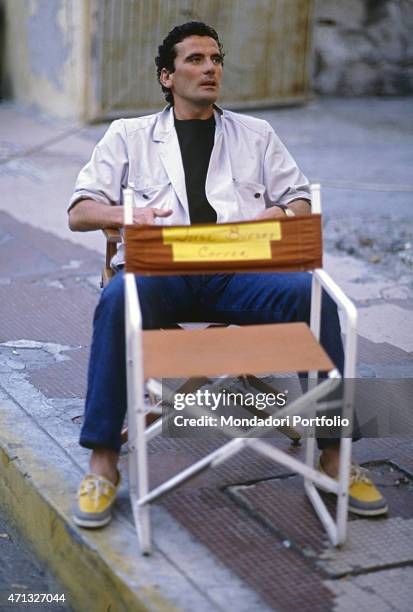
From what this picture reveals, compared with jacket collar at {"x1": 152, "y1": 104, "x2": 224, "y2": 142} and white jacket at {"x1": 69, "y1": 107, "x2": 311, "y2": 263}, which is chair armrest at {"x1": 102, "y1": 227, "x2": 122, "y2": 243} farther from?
jacket collar at {"x1": 152, "y1": 104, "x2": 224, "y2": 142}

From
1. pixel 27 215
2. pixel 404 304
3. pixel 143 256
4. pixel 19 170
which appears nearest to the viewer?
pixel 143 256

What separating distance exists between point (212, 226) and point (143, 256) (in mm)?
219

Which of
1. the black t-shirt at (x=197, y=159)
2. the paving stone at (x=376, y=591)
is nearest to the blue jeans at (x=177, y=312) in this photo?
the black t-shirt at (x=197, y=159)

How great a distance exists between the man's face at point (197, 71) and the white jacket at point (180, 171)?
109mm

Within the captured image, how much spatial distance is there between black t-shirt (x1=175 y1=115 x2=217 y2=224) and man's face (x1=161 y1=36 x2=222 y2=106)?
8 centimetres

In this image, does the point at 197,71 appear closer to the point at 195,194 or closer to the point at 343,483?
the point at 195,194

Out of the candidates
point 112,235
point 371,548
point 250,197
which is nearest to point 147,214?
point 112,235

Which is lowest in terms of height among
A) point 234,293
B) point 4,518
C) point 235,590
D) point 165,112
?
point 4,518

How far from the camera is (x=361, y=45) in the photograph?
11.6m

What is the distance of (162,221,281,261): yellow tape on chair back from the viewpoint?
298 cm

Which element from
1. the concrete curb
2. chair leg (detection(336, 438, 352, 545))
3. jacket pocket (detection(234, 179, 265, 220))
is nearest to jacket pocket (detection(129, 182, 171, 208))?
jacket pocket (detection(234, 179, 265, 220))

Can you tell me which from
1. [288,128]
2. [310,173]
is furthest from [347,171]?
[288,128]

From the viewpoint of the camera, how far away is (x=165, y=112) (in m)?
3.69

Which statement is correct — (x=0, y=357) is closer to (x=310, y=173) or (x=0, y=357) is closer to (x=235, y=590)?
(x=235, y=590)
